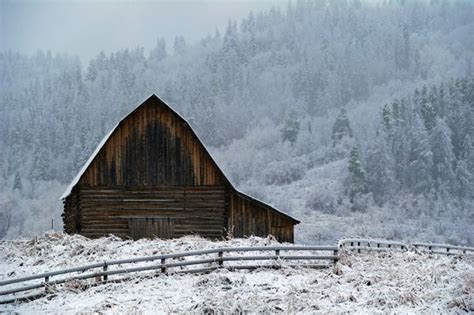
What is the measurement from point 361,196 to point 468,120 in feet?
88.0

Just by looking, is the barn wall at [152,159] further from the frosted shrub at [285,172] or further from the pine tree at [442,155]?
the frosted shrub at [285,172]

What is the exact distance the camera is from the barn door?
1172 inches

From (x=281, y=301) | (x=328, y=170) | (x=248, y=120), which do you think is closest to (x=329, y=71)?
(x=248, y=120)

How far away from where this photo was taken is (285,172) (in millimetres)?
122875

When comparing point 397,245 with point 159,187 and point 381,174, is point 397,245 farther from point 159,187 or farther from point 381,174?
point 381,174

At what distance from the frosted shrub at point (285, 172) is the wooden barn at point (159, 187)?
90.1 metres

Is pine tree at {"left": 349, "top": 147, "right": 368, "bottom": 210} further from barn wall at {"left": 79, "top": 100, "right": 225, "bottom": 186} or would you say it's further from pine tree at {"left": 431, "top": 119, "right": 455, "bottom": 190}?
barn wall at {"left": 79, "top": 100, "right": 225, "bottom": 186}

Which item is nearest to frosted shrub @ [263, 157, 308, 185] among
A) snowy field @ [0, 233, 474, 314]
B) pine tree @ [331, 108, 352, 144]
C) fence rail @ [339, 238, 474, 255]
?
pine tree @ [331, 108, 352, 144]

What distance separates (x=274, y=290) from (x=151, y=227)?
1440cm

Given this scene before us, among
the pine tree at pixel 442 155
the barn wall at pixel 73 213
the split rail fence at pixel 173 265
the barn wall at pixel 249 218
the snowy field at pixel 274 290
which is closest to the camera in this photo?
the snowy field at pixel 274 290

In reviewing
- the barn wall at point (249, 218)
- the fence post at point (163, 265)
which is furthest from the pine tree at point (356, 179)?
the fence post at point (163, 265)

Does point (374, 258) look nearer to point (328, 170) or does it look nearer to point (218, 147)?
point (328, 170)

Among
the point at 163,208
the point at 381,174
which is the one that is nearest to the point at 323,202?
the point at 381,174

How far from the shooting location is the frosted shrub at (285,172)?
4747 inches
